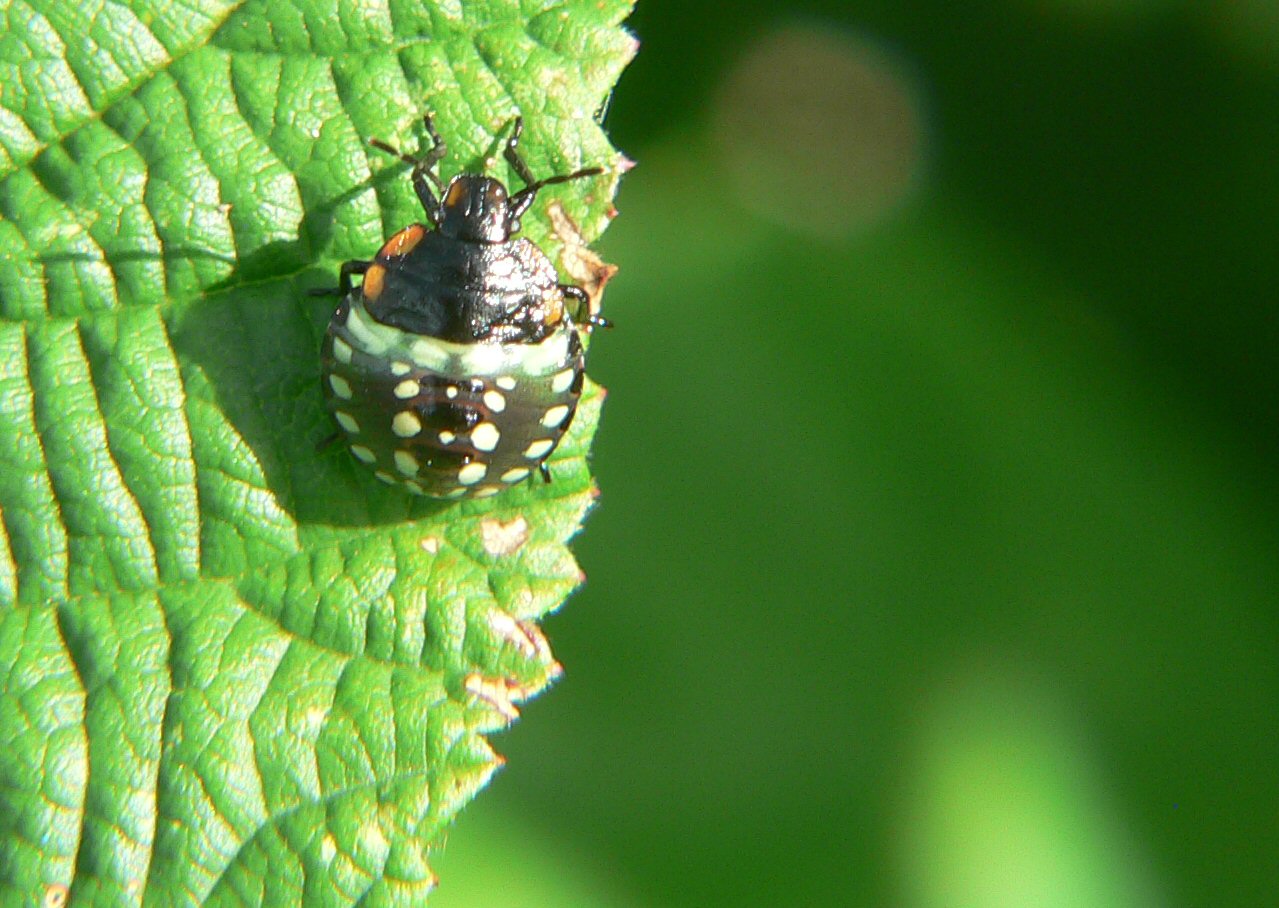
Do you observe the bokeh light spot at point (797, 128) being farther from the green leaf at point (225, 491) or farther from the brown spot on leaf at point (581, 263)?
the green leaf at point (225, 491)

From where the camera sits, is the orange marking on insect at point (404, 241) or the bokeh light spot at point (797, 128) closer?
the orange marking on insect at point (404, 241)

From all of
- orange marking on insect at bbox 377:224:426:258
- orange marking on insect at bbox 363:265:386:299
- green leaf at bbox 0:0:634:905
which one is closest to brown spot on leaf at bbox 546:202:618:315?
green leaf at bbox 0:0:634:905

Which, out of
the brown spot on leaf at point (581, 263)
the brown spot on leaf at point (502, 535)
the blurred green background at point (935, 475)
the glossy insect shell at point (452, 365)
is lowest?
the blurred green background at point (935, 475)

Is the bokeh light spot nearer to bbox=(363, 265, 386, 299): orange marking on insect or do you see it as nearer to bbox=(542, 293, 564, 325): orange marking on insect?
bbox=(542, 293, 564, 325): orange marking on insect

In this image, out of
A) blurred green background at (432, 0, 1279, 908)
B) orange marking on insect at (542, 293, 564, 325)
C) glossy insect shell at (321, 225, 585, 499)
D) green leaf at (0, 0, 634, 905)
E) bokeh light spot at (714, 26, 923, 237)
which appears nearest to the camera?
green leaf at (0, 0, 634, 905)

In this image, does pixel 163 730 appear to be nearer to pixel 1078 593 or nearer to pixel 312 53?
pixel 312 53

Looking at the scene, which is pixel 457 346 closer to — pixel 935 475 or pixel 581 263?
pixel 581 263

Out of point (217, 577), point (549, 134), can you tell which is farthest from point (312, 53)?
point (217, 577)

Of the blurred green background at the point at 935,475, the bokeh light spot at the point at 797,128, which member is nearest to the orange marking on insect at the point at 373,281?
Answer: the blurred green background at the point at 935,475
